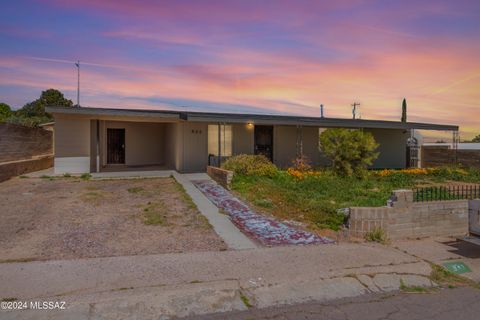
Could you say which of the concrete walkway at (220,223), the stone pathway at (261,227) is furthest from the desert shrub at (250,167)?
the stone pathway at (261,227)

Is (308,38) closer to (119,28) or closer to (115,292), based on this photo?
(119,28)

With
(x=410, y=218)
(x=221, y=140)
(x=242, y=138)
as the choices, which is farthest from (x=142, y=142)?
(x=410, y=218)

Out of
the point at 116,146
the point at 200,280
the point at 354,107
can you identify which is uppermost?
the point at 354,107

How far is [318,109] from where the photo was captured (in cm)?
5994

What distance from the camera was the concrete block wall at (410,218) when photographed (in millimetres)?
7402

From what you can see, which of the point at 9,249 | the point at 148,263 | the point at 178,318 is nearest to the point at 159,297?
the point at 178,318

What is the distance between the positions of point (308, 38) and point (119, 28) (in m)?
6.65

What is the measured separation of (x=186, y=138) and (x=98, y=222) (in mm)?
9595

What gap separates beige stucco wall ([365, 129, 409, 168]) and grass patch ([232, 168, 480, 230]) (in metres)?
5.76

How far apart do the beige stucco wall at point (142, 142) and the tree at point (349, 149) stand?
1122cm

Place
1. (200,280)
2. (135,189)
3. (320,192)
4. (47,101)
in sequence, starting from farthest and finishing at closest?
(47,101)
(135,189)
(320,192)
(200,280)

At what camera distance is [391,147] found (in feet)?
74.6

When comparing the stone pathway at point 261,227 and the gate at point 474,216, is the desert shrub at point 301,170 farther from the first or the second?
the gate at point 474,216

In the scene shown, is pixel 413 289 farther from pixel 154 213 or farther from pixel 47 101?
pixel 47 101
